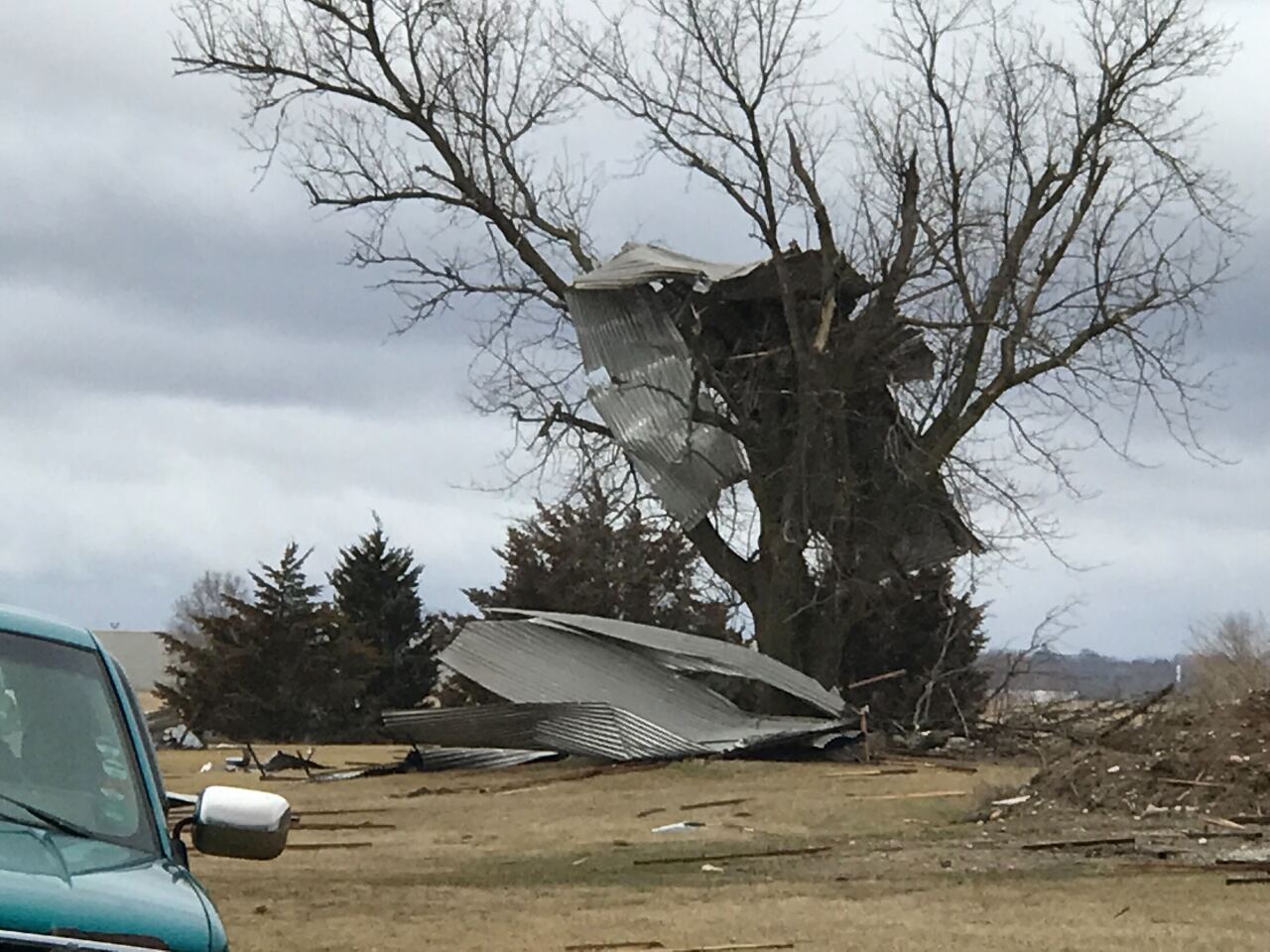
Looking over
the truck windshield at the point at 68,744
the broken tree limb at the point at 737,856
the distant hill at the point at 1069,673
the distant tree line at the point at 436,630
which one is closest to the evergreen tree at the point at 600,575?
the distant tree line at the point at 436,630

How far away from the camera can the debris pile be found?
53.8 ft

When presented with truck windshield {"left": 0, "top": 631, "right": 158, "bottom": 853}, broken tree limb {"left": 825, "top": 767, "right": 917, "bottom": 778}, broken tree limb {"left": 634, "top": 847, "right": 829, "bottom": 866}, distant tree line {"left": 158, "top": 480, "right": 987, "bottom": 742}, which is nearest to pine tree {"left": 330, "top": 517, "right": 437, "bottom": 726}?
distant tree line {"left": 158, "top": 480, "right": 987, "bottom": 742}

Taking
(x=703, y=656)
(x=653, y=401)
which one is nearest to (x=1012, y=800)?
→ (x=703, y=656)

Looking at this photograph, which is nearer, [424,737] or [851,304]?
[424,737]

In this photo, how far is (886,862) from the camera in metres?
14.1

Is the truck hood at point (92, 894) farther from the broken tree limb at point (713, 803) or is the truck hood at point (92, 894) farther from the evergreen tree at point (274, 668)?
the evergreen tree at point (274, 668)

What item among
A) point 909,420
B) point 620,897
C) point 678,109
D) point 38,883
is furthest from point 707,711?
point 38,883

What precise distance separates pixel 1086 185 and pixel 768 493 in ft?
24.8

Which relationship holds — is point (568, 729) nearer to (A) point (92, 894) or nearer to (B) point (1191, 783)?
(B) point (1191, 783)

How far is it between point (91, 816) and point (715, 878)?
29.8 feet

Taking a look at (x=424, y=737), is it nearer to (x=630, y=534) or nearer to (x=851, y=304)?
(x=851, y=304)

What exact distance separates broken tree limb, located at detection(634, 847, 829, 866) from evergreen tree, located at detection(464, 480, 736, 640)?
960 inches

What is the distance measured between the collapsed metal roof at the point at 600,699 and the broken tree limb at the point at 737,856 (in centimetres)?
873

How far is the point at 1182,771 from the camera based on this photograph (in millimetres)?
17359
